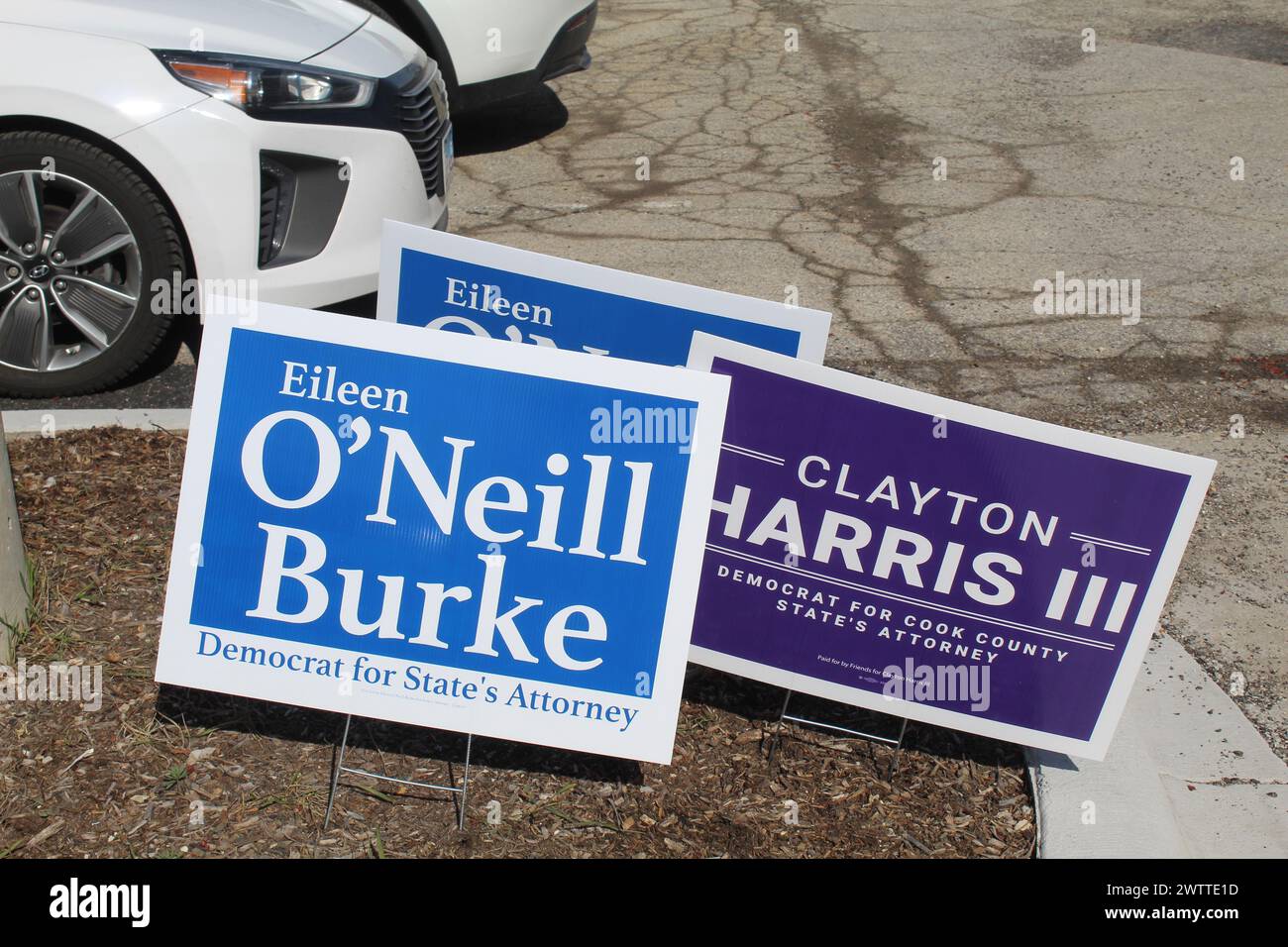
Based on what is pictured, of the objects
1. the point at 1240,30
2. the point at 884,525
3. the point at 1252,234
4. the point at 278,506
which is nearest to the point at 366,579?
the point at 278,506

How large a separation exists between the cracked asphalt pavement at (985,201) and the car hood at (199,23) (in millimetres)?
1196

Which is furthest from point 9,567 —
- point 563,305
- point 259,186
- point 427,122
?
point 427,122

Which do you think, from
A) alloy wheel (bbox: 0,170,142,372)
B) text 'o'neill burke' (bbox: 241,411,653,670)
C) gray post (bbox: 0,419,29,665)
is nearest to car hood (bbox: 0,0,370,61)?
alloy wheel (bbox: 0,170,142,372)

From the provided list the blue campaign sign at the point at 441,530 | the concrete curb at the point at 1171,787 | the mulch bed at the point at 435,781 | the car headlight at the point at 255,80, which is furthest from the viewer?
the car headlight at the point at 255,80

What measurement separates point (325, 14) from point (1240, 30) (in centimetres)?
930

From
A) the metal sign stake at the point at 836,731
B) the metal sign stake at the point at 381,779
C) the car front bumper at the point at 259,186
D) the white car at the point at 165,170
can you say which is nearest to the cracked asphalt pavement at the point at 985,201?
the white car at the point at 165,170

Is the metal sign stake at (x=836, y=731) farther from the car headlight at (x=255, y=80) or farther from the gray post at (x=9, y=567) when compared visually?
the car headlight at (x=255, y=80)

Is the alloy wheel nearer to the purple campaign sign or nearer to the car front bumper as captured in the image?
the car front bumper

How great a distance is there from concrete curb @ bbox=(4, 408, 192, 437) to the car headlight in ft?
3.64

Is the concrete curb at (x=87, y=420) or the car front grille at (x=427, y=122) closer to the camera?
the concrete curb at (x=87, y=420)

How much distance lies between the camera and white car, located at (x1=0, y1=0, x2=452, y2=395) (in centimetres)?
423

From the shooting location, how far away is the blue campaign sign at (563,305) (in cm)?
302

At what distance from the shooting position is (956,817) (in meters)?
2.88
